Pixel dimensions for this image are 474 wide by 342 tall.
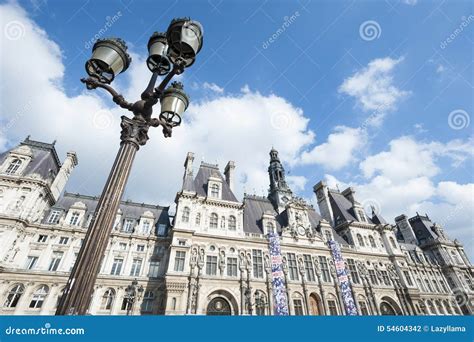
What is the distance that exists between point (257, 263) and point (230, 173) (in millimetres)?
13360

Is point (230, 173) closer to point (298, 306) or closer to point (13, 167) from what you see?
point (298, 306)

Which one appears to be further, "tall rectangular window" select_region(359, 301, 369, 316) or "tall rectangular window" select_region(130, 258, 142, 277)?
"tall rectangular window" select_region(359, 301, 369, 316)

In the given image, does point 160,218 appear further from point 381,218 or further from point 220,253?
point 381,218

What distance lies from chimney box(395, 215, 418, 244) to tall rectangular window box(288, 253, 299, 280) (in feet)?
104

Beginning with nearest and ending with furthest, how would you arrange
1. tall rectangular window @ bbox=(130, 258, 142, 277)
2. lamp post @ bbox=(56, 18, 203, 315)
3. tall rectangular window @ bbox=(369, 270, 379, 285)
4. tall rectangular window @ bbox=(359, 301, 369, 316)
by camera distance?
lamp post @ bbox=(56, 18, 203, 315) < tall rectangular window @ bbox=(130, 258, 142, 277) < tall rectangular window @ bbox=(359, 301, 369, 316) < tall rectangular window @ bbox=(369, 270, 379, 285)

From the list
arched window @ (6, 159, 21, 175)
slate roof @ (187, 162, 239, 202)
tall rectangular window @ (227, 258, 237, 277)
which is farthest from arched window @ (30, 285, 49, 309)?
tall rectangular window @ (227, 258, 237, 277)

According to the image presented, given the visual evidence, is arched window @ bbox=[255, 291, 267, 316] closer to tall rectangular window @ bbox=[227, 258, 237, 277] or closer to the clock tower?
tall rectangular window @ bbox=[227, 258, 237, 277]

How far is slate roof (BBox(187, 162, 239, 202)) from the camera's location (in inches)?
1091

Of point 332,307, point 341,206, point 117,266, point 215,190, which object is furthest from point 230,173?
point 332,307

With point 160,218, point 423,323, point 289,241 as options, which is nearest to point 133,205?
point 160,218

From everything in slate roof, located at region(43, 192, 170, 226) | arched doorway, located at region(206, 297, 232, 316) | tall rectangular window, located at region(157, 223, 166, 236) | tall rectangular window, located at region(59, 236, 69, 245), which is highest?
slate roof, located at region(43, 192, 170, 226)

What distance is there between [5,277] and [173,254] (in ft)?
45.4

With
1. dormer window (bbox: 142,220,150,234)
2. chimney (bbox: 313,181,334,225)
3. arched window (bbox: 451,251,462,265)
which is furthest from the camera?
arched window (bbox: 451,251,462,265)

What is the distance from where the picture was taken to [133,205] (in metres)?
28.9
